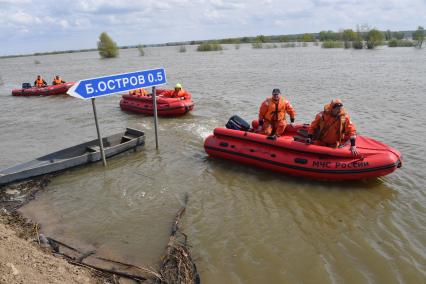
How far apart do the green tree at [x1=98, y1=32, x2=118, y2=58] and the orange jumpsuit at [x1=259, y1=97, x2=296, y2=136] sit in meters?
53.9

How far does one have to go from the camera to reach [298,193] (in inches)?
272

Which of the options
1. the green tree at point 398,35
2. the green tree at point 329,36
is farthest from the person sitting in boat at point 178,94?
the green tree at point 398,35

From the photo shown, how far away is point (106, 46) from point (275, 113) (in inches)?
2143

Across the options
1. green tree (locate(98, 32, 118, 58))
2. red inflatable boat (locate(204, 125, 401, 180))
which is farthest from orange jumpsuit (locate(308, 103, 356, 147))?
green tree (locate(98, 32, 118, 58))

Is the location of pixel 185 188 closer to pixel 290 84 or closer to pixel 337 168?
pixel 337 168

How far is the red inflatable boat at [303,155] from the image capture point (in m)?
6.82

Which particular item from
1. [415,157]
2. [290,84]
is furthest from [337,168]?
[290,84]

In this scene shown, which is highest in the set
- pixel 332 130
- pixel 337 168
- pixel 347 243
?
pixel 332 130

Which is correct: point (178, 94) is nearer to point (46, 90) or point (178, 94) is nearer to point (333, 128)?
point (333, 128)

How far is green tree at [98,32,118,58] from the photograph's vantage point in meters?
57.3

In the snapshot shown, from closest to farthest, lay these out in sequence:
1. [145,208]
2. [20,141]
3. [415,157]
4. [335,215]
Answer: [335,215]
[145,208]
[415,157]
[20,141]

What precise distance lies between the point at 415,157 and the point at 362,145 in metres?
1.99

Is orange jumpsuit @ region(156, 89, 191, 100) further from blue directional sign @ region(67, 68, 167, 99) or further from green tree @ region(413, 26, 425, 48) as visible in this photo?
green tree @ region(413, 26, 425, 48)

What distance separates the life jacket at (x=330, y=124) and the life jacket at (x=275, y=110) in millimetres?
1042
